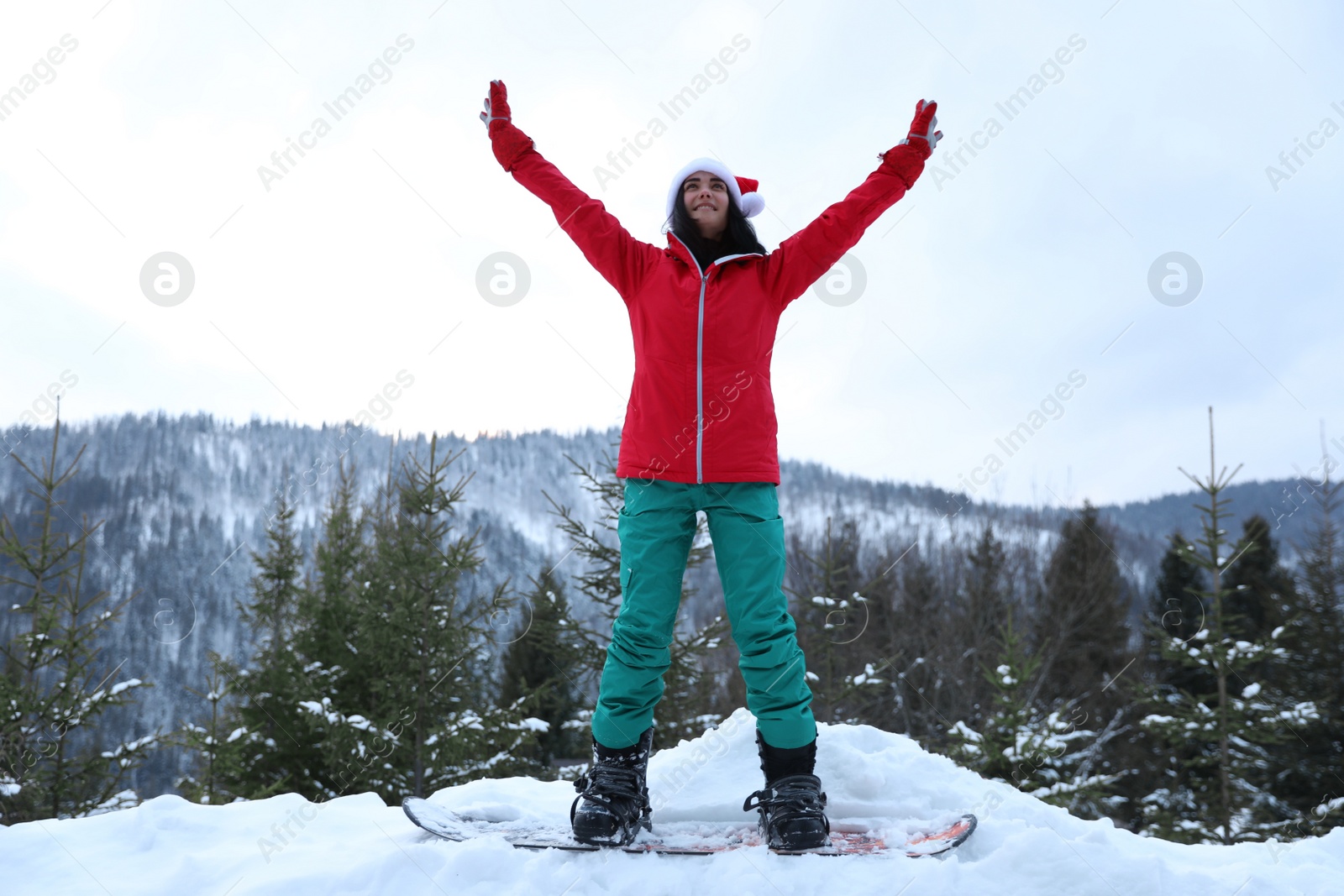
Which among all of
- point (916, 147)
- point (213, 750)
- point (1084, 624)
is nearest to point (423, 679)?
point (213, 750)

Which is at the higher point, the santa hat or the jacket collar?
the santa hat

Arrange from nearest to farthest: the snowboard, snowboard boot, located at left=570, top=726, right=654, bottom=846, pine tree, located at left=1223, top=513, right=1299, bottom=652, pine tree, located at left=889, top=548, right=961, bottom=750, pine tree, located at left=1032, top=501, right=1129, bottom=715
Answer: the snowboard → snowboard boot, located at left=570, top=726, right=654, bottom=846 → pine tree, located at left=1223, top=513, right=1299, bottom=652 → pine tree, located at left=889, top=548, right=961, bottom=750 → pine tree, located at left=1032, top=501, right=1129, bottom=715

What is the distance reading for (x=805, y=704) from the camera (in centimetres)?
275

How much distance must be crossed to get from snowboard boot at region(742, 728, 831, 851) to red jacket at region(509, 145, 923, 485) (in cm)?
98

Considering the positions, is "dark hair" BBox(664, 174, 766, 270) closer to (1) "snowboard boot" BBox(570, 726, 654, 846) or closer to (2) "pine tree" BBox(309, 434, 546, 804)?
(1) "snowboard boot" BBox(570, 726, 654, 846)

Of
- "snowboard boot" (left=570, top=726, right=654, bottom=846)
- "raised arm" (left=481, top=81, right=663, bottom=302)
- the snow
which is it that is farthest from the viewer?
"raised arm" (left=481, top=81, right=663, bottom=302)

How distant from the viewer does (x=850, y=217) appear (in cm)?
289

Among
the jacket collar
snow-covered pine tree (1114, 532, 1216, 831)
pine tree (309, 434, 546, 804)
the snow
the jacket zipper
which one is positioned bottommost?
snow-covered pine tree (1114, 532, 1216, 831)

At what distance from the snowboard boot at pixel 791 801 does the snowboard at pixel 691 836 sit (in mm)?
66

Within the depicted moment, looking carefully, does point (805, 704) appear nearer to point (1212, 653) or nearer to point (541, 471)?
point (1212, 653)

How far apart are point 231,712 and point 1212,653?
15127 mm

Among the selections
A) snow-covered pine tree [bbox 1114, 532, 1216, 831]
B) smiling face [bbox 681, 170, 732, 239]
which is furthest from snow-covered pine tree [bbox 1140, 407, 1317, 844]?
smiling face [bbox 681, 170, 732, 239]

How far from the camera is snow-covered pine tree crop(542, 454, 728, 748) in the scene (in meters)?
9.97

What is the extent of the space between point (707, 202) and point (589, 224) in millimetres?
497
